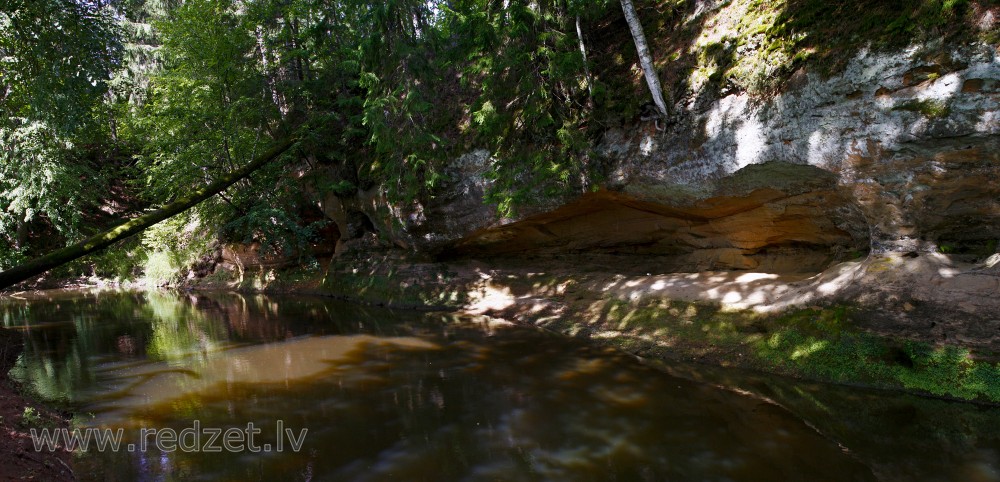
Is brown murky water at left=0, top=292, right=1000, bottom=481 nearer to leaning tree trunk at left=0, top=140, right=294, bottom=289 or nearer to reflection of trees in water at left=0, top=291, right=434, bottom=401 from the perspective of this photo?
reflection of trees in water at left=0, top=291, right=434, bottom=401

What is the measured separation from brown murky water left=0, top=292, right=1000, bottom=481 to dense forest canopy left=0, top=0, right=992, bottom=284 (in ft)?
13.8

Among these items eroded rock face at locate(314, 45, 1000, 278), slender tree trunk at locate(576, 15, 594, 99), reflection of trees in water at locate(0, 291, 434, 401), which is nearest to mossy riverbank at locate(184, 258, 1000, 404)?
eroded rock face at locate(314, 45, 1000, 278)

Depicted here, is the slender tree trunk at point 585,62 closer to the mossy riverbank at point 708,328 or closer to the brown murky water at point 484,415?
the mossy riverbank at point 708,328

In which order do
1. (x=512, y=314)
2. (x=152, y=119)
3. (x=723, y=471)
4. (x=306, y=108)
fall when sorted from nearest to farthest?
(x=723, y=471) → (x=512, y=314) → (x=152, y=119) → (x=306, y=108)

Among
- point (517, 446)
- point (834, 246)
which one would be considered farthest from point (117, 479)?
point (834, 246)

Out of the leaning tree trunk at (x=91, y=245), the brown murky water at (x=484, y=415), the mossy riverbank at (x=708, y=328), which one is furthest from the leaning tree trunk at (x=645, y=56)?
the leaning tree trunk at (x=91, y=245)

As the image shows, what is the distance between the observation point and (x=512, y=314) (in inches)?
513

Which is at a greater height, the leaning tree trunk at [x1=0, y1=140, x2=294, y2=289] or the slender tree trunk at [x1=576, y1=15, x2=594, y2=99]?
the slender tree trunk at [x1=576, y1=15, x2=594, y2=99]

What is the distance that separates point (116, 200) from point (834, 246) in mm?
33239

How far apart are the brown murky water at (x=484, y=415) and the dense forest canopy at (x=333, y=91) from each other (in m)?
4.21

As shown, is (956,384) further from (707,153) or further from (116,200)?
(116,200)

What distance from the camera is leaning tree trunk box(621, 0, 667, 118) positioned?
10.3 meters

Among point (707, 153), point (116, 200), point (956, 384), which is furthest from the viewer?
point (116, 200)

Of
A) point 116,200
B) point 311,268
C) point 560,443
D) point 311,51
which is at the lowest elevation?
point 560,443
